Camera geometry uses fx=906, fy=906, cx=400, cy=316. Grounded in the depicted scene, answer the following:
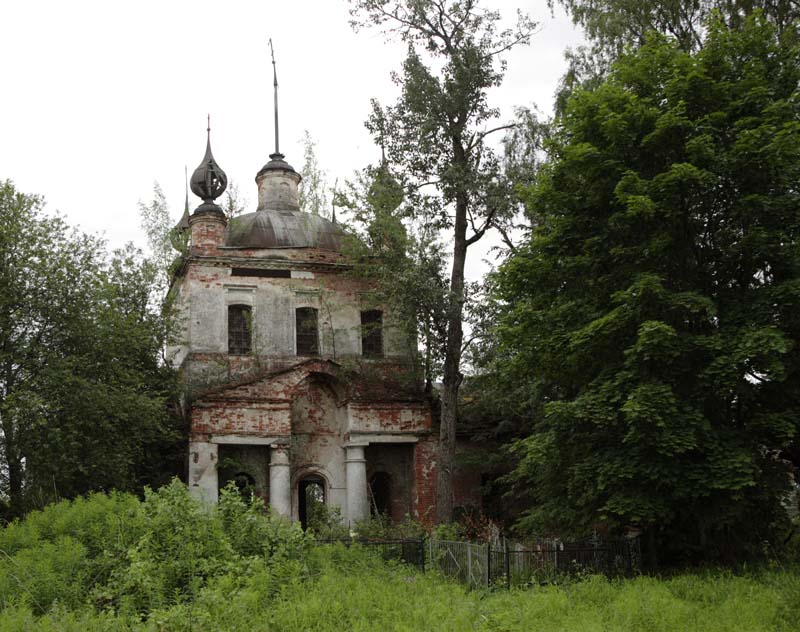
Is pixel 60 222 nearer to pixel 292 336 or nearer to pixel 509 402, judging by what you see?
pixel 292 336

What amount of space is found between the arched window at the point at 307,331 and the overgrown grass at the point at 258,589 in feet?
38.9

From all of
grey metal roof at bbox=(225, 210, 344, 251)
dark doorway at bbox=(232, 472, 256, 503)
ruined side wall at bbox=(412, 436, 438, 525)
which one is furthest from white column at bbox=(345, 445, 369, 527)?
grey metal roof at bbox=(225, 210, 344, 251)

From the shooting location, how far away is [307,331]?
2684 cm

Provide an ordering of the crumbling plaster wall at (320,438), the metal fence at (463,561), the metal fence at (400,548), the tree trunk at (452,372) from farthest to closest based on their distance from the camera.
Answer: the crumbling plaster wall at (320,438) → the tree trunk at (452,372) → the metal fence at (400,548) → the metal fence at (463,561)

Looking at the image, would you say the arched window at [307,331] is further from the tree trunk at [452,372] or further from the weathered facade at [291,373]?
the tree trunk at [452,372]

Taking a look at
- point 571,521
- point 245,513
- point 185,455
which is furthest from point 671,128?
point 185,455

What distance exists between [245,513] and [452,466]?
907 centimetres

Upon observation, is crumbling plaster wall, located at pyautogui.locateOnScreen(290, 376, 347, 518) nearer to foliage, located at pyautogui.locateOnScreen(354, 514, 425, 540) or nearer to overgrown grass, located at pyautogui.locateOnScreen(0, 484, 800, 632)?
foliage, located at pyautogui.locateOnScreen(354, 514, 425, 540)

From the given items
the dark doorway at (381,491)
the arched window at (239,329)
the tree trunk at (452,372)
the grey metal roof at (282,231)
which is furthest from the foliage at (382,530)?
the grey metal roof at (282,231)

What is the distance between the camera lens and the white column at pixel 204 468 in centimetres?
2305

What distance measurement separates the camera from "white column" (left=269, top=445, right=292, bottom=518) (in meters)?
23.4

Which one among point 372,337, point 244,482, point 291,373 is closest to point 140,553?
point 291,373

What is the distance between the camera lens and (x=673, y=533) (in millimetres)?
15844

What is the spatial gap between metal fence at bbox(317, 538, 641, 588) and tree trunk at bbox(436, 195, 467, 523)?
6.75m
